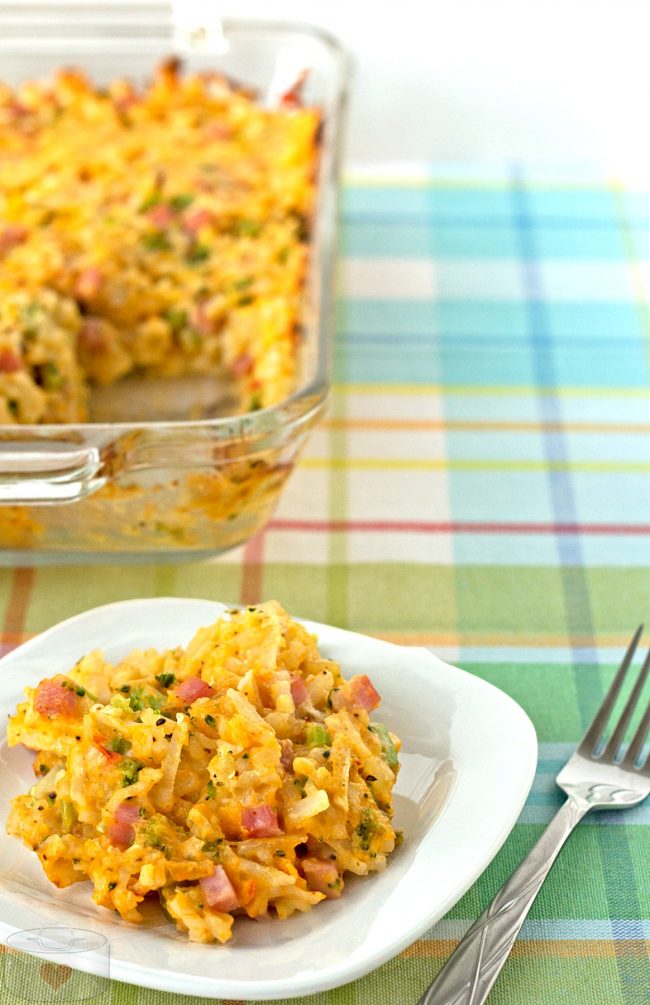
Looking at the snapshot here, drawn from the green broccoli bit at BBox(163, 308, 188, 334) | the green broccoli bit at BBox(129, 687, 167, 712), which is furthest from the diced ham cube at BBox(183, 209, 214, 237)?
the green broccoli bit at BBox(129, 687, 167, 712)

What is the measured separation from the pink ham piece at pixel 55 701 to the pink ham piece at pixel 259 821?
0.28 meters

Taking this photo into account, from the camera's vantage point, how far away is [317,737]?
1.52m

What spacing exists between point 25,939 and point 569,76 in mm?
3351

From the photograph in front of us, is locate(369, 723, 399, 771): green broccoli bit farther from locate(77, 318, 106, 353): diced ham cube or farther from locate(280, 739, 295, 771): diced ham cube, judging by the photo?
locate(77, 318, 106, 353): diced ham cube

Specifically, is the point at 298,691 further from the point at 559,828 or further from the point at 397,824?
the point at 559,828

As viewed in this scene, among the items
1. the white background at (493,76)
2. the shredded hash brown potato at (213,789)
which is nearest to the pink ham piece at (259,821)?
the shredded hash brown potato at (213,789)

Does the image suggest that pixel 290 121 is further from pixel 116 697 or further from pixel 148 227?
pixel 116 697

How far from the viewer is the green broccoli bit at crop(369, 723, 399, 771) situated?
1.57 metres

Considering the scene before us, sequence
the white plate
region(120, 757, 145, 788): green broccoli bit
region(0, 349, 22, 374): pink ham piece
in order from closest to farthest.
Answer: the white plate
region(120, 757, 145, 788): green broccoli bit
region(0, 349, 22, 374): pink ham piece

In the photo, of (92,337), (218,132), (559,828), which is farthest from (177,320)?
(559,828)

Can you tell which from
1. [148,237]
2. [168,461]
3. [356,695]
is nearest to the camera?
[356,695]

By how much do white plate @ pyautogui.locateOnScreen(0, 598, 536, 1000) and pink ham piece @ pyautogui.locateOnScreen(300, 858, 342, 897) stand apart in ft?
0.06

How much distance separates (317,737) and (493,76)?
2975mm

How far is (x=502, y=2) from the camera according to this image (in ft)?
12.5
